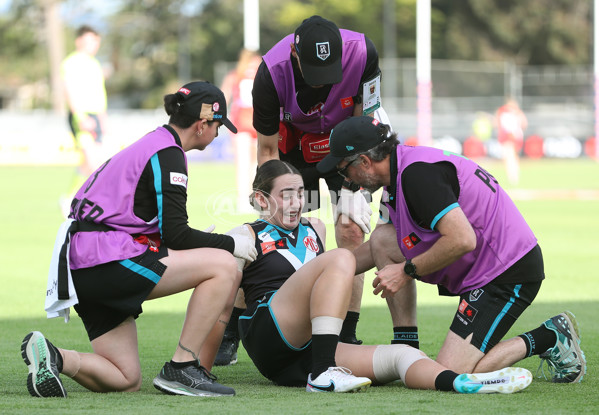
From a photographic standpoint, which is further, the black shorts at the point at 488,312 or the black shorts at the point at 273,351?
the black shorts at the point at 488,312

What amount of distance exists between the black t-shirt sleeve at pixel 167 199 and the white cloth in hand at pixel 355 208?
1589 mm

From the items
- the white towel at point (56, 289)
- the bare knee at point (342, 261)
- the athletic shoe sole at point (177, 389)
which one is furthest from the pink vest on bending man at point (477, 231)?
the white towel at point (56, 289)

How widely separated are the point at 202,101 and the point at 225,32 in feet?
181

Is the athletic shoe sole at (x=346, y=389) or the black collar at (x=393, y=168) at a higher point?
the black collar at (x=393, y=168)

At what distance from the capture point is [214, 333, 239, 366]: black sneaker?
5613mm

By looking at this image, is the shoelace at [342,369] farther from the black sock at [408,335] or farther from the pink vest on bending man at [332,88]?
the pink vest on bending man at [332,88]

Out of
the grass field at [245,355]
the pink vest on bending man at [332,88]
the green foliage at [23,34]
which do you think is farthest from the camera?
the green foliage at [23,34]

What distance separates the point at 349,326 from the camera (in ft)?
18.6

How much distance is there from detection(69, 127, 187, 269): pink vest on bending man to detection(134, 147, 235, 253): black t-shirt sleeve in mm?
23

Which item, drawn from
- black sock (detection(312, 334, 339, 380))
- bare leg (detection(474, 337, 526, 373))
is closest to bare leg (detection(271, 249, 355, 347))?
black sock (detection(312, 334, 339, 380))

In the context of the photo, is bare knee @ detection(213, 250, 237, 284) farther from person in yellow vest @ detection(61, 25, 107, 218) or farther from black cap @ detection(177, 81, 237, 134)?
person in yellow vest @ detection(61, 25, 107, 218)

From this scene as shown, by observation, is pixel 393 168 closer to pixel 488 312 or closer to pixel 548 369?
pixel 488 312

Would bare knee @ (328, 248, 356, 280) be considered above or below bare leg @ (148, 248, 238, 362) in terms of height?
above

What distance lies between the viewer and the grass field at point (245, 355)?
4.04 metres
